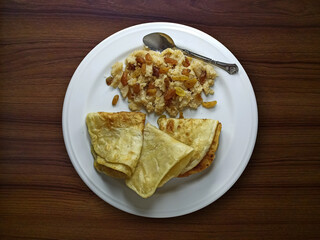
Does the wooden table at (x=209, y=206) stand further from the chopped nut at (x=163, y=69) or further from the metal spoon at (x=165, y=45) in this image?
the chopped nut at (x=163, y=69)

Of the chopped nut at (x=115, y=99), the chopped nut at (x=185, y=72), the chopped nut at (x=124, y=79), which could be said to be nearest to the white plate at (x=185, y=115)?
the chopped nut at (x=115, y=99)

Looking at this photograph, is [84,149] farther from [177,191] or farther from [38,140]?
[177,191]

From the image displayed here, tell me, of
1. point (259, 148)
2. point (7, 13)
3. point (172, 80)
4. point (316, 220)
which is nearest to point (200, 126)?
point (172, 80)

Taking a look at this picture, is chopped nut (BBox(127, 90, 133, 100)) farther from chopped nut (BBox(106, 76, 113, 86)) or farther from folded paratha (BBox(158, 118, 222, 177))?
folded paratha (BBox(158, 118, 222, 177))

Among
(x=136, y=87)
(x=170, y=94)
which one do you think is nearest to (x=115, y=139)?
(x=136, y=87)

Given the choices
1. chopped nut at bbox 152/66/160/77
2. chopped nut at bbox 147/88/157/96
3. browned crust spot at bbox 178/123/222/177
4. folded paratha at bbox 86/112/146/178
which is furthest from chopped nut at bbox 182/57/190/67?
browned crust spot at bbox 178/123/222/177
